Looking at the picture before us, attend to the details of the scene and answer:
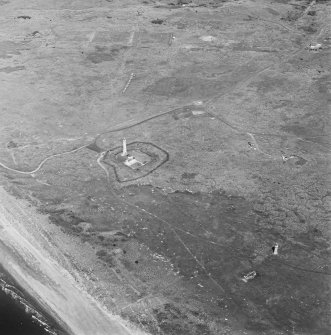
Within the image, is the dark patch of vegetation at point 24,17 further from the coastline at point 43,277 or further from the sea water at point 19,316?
the sea water at point 19,316

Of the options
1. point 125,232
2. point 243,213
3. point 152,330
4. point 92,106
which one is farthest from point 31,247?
point 92,106

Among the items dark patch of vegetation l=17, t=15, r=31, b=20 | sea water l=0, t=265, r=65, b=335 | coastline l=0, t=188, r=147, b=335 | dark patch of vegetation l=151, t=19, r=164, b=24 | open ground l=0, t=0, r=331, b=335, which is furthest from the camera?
dark patch of vegetation l=17, t=15, r=31, b=20

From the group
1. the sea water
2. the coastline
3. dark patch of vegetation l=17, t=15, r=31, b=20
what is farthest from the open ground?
the sea water

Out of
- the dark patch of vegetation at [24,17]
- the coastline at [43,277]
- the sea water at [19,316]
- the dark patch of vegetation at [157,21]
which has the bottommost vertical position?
the dark patch of vegetation at [157,21]

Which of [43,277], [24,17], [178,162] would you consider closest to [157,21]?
[24,17]

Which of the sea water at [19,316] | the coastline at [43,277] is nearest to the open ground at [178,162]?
the coastline at [43,277]

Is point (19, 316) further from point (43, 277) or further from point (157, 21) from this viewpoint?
point (157, 21)

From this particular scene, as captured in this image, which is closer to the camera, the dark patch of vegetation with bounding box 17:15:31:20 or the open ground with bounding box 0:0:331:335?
the open ground with bounding box 0:0:331:335

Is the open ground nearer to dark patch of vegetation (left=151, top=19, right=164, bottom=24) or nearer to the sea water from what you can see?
dark patch of vegetation (left=151, top=19, right=164, bottom=24)
